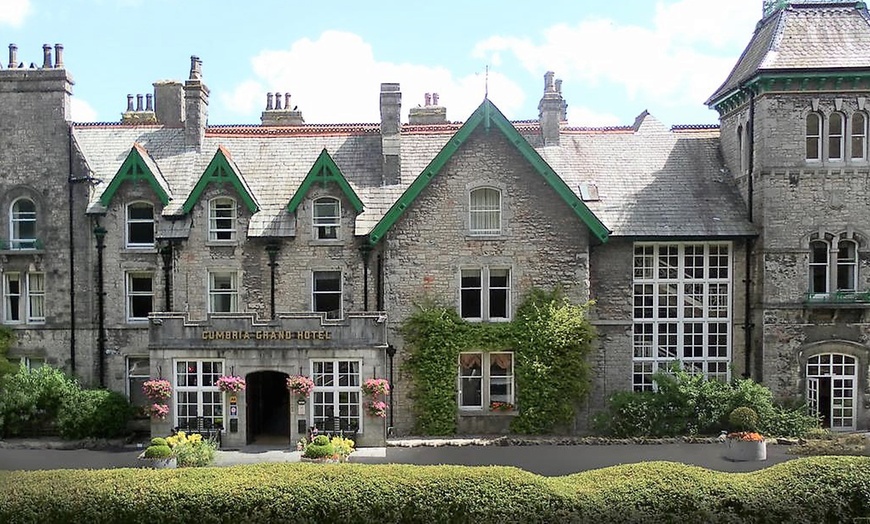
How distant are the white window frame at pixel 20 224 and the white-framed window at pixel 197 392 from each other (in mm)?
8476

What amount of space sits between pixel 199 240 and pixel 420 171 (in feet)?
28.9

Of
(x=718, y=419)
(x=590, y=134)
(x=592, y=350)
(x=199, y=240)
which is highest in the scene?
(x=590, y=134)

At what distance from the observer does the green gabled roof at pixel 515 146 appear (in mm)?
24094

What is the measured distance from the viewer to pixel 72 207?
84.0ft

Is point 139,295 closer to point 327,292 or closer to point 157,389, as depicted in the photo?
point 157,389

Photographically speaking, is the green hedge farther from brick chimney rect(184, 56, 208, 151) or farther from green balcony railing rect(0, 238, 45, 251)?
brick chimney rect(184, 56, 208, 151)

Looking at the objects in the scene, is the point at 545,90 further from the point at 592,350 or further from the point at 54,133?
the point at 54,133

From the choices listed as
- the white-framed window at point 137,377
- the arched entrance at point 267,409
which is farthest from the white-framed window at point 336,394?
the white-framed window at point 137,377

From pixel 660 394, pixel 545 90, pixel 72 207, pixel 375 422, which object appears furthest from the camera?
pixel 545 90

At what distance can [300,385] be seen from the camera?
73.0 feet

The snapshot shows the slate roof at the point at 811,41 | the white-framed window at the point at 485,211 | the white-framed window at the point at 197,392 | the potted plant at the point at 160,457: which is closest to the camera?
the potted plant at the point at 160,457

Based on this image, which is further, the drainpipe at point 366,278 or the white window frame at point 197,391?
the drainpipe at point 366,278

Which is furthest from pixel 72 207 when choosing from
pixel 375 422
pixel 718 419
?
pixel 718 419

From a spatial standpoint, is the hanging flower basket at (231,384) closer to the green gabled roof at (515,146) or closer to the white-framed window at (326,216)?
the white-framed window at (326,216)
